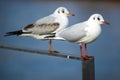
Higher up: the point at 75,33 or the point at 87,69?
the point at 75,33

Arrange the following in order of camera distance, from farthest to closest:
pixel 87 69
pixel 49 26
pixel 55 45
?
pixel 55 45 → pixel 49 26 → pixel 87 69

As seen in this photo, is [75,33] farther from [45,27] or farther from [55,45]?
[55,45]

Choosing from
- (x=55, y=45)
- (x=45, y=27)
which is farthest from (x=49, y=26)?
(x=55, y=45)

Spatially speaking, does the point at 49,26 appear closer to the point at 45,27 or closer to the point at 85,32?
the point at 45,27

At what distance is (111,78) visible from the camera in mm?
1787

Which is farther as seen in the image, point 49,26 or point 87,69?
point 49,26

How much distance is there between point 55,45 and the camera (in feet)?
5.98

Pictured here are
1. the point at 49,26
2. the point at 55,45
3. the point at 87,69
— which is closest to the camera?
the point at 87,69

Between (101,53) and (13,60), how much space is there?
0.56 metres

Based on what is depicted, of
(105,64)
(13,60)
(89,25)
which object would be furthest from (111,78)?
(89,25)

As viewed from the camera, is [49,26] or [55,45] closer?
[49,26]

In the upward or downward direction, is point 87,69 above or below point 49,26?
below

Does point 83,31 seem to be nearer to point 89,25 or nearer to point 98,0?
point 89,25

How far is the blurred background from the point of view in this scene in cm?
176
